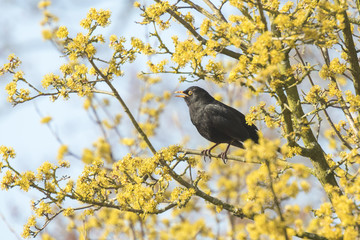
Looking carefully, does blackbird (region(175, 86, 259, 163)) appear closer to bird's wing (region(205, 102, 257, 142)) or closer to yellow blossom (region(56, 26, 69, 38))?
bird's wing (region(205, 102, 257, 142))

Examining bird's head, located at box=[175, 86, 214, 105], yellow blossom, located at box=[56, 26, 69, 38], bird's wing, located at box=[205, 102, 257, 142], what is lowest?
yellow blossom, located at box=[56, 26, 69, 38]

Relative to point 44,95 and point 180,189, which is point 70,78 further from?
point 180,189

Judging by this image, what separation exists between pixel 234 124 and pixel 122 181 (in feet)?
6.52

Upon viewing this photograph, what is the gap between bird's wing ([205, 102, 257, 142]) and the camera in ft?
17.2

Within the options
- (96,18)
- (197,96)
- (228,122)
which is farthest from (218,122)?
(96,18)

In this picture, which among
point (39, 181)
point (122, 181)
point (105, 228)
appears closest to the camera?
point (39, 181)

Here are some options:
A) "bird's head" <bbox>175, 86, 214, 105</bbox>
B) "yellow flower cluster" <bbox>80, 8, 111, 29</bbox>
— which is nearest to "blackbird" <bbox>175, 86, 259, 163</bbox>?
"bird's head" <bbox>175, 86, 214, 105</bbox>

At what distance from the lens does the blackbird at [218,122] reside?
17.3 feet

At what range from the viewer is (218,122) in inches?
212

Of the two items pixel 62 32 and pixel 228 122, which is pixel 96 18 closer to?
Result: pixel 62 32

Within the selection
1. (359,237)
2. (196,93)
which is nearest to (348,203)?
(359,237)

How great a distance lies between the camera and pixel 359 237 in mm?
2660

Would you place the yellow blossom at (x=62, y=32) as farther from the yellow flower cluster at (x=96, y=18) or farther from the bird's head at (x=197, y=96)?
the bird's head at (x=197, y=96)

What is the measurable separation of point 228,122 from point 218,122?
4.7 inches
